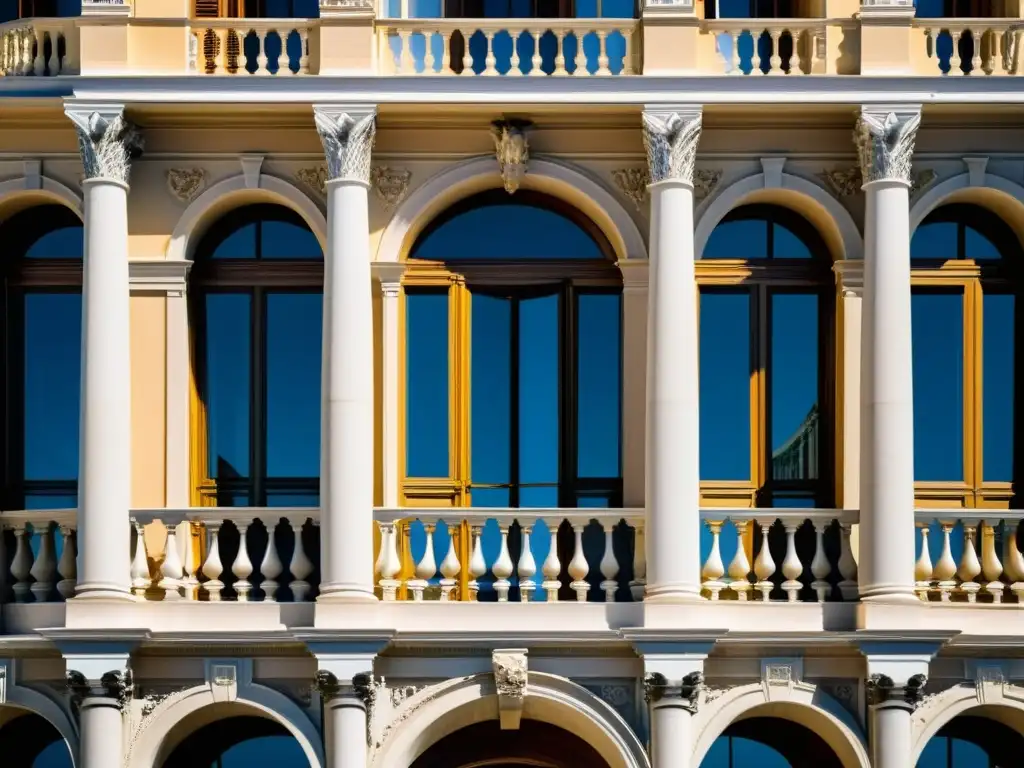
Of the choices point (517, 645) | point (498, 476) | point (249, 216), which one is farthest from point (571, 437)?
point (249, 216)

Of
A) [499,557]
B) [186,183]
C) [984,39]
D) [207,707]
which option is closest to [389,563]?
[499,557]

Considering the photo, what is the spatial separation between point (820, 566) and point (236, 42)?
8.74 m

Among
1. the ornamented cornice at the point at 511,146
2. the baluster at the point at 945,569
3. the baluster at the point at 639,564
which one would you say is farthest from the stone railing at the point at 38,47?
the baluster at the point at 945,569

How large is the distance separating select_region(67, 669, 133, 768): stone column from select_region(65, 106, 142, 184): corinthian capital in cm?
542

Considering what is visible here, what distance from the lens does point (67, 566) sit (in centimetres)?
2472

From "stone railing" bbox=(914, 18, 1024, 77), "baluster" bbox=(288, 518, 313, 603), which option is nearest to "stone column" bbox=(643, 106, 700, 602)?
"stone railing" bbox=(914, 18, 1024, 77)

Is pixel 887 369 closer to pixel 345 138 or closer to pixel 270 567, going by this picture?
pixel 345 138

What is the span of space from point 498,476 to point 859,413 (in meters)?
4.13

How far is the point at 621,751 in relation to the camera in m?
24.2

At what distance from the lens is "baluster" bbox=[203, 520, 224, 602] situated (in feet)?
80.2

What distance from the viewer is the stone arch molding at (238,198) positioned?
25.4 m

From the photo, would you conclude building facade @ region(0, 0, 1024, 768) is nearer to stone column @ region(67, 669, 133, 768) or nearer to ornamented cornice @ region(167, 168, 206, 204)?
stone column @ region(67, 669, 133, 768)

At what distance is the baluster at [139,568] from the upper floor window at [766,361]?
631cm

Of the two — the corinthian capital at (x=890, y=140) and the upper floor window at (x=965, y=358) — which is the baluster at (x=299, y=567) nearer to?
the upper floor window at (x=965, y=358)
